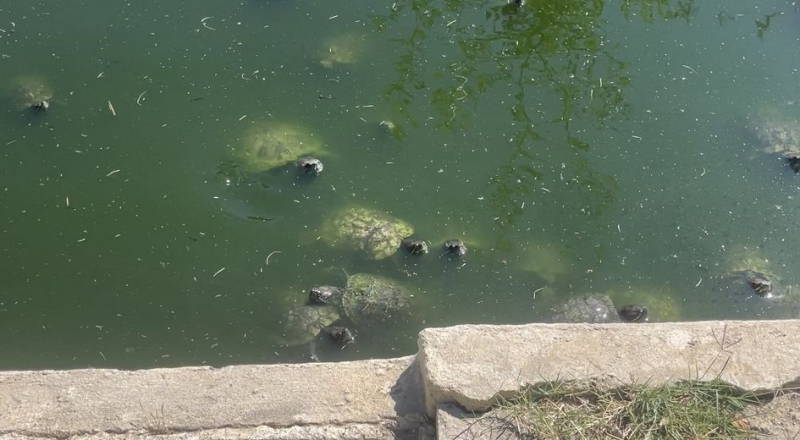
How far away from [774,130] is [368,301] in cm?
332

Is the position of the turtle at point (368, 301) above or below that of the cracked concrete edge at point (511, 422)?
below

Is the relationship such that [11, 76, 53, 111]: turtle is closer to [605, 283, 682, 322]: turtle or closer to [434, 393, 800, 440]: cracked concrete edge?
[434, 393, 800, 440]: cracked concrete edge

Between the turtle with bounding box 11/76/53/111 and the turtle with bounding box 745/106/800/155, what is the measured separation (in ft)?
17.1

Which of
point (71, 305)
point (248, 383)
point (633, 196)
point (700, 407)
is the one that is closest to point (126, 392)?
point (248, 383)

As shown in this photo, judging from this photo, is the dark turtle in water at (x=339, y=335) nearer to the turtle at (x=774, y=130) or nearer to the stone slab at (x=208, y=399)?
the stone slab at (x=208, y=399)

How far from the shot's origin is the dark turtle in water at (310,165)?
5250 mm

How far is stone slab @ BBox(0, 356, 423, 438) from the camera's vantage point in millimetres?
3346

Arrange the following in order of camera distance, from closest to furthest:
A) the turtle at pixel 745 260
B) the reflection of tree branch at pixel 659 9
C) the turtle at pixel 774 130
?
1. the turtle at pixel 745 260
2. the turtle at pixel 774 130
3. the reflection of tree branch at pixel 659 9

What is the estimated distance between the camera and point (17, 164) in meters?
5.33

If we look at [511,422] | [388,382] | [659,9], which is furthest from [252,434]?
[659,9]

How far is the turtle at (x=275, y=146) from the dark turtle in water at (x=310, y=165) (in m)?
0.09

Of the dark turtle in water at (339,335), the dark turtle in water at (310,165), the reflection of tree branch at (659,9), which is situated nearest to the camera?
Result: the dark turtle in water at (339,335)

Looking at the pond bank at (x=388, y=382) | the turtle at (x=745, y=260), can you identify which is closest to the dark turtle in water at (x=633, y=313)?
the turtle at (x=745, y=260)

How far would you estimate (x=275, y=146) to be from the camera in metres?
5.46
